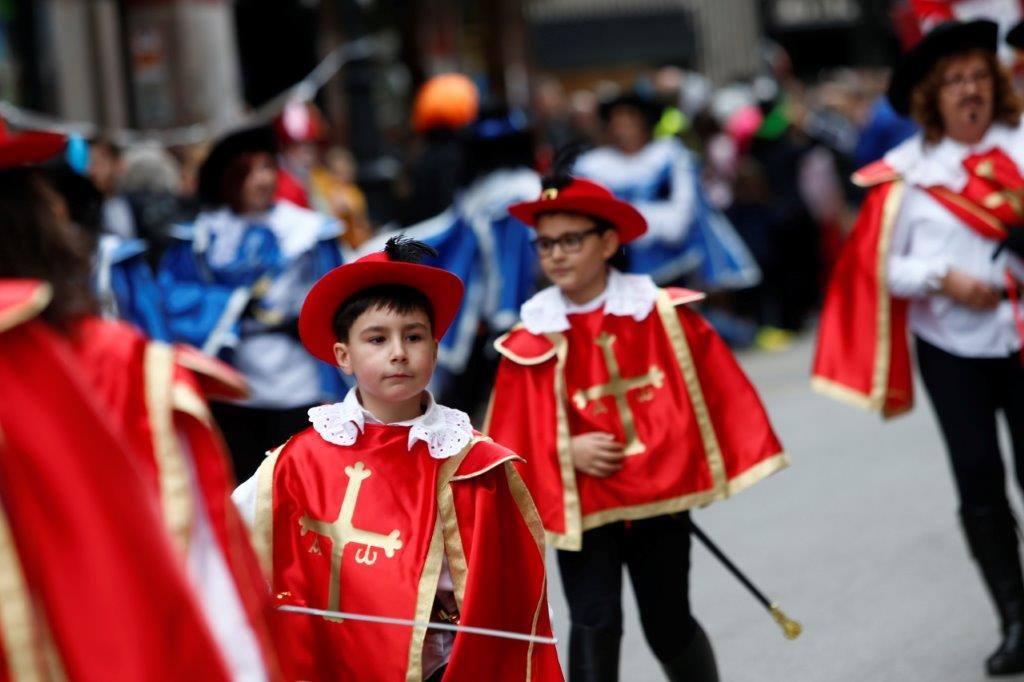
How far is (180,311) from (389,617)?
3.46 m

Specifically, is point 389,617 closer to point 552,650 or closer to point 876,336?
point 552,650

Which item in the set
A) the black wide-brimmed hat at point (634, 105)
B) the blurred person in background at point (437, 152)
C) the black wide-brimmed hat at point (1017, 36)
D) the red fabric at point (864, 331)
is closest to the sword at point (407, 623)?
the red fabric at point (864, 331)

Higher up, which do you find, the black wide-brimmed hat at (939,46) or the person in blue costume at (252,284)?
the black wide-brimmed hat at (939,46)

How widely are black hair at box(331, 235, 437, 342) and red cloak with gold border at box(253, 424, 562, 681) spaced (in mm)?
271

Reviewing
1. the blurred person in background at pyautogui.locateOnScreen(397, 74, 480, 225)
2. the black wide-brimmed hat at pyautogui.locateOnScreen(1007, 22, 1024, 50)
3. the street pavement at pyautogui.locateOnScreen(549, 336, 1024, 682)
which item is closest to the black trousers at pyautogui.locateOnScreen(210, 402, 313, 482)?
the street pavement at pyautogui.locateOnScreen(549, 336, 1024, 682)

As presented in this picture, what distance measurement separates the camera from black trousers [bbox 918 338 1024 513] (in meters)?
5.45

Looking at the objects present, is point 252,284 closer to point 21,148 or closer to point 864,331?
point 864,331

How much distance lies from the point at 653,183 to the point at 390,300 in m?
7.31

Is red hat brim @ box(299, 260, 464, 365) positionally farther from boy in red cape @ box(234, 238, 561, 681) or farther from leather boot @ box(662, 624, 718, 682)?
leather boot @ box(662, 624, 718, 682)

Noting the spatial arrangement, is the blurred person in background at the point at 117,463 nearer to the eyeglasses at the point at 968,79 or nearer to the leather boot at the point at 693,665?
the leather boot at the point at 693,665

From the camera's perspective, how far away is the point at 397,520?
3771 mm

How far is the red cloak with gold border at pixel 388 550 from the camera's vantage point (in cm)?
373

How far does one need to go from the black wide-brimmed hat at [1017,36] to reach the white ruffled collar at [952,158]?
591 mm

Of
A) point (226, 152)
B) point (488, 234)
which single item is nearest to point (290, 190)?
point (488, 234)
